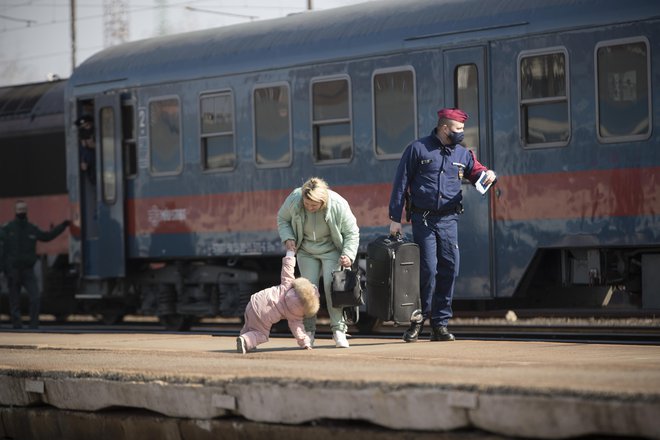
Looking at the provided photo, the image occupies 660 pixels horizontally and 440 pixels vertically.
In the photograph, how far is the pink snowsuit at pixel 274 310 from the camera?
10922 mm

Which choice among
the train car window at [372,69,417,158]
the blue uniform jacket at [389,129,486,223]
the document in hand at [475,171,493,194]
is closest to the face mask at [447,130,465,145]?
the blue uniform jacket at [389,129,486,223]

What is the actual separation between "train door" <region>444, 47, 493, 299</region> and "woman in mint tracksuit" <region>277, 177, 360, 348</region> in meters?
2.76

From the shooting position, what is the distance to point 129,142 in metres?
18.1

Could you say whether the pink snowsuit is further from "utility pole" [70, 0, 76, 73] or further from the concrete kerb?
"utility pole" [70, 0, 76, 73]

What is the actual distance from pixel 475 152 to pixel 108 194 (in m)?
6.12

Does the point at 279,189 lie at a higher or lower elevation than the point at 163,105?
lower

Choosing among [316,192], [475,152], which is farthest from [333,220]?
[475,152]

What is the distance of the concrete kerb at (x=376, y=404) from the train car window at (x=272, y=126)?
6.90 meters

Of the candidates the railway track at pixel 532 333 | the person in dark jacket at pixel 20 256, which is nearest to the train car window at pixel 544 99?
the railway track at pixel 532 333

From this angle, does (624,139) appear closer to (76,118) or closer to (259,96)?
(259,96)

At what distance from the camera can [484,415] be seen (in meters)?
6.85

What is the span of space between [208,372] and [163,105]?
9189mm

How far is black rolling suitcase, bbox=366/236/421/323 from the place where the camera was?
1166 centimetres

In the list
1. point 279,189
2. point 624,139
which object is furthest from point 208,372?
point 279,189
